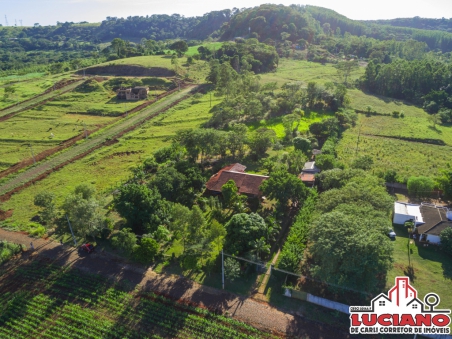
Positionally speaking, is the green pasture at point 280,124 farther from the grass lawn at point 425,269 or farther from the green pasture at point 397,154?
the grass lawn at point 425,269

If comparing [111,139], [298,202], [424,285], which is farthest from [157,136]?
[424,285]

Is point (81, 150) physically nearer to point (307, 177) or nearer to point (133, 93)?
point (133, 93)

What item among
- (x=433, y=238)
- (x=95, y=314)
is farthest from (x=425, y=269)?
(x=95, y=314)

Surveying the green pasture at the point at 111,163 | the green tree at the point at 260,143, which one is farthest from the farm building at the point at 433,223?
the green pasture at the point at 111,163

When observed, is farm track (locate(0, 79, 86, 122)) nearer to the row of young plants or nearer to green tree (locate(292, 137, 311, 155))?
the row of young plants

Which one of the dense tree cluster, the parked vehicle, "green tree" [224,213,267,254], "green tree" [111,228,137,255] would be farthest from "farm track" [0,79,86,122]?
the dense tree cluster

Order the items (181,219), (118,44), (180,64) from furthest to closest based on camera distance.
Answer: (118,44), (180,64), (181,219)
